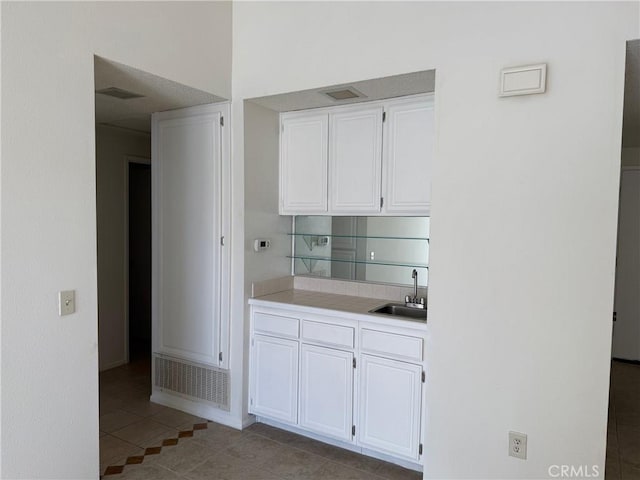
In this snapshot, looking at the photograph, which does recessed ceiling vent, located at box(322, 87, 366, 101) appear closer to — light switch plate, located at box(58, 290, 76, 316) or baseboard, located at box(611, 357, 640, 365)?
light switch plate, located at box(58, 290, 76, 316)

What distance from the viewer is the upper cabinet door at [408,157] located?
112 inches

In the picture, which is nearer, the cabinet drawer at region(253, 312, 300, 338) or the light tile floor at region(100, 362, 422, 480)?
the light tile floor at region(100, 362, 422, 480)

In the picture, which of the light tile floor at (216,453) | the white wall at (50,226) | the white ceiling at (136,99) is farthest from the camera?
the light tile floor at (216,453)

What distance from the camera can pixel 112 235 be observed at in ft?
14.4

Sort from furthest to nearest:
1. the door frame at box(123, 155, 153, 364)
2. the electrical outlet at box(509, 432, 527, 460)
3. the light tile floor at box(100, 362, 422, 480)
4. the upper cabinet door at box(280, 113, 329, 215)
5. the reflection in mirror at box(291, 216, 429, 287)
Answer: the door frame at box(123, 155, 153, 364) → the upper cabinet door at box(280, 113, 329, 215) → the reflection in mirror at box(291, 216, 429, 287) → the light tile floor at box(100, 362, 422, 480) → the electrical outlet at box(509, 432, 527, 460)

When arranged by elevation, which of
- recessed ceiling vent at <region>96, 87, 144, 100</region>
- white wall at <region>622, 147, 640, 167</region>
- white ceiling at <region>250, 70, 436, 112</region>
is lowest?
white wall at <region>622, 147, 640, 167</region>

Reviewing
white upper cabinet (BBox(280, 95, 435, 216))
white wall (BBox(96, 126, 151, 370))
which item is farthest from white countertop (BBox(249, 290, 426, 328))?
white wall (BBox(96, 126, 151, 370))

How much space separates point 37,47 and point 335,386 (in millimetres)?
2424

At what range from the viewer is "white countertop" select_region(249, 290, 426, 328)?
8.88 feet

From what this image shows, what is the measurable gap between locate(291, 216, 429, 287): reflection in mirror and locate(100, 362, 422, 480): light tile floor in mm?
1216

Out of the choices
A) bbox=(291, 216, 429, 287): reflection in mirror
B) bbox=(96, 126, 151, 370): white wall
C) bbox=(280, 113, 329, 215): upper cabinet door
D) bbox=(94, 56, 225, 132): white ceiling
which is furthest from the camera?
bbox=(96, 126, 151, 370): white wall

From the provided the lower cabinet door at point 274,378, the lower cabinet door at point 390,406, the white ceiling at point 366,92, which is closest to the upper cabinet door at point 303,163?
the white ceiling at point 366,92

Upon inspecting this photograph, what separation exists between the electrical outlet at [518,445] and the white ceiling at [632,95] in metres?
1.88

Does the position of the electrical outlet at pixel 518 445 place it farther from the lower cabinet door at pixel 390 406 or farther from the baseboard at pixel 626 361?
the baseboard at pixel 626 361
